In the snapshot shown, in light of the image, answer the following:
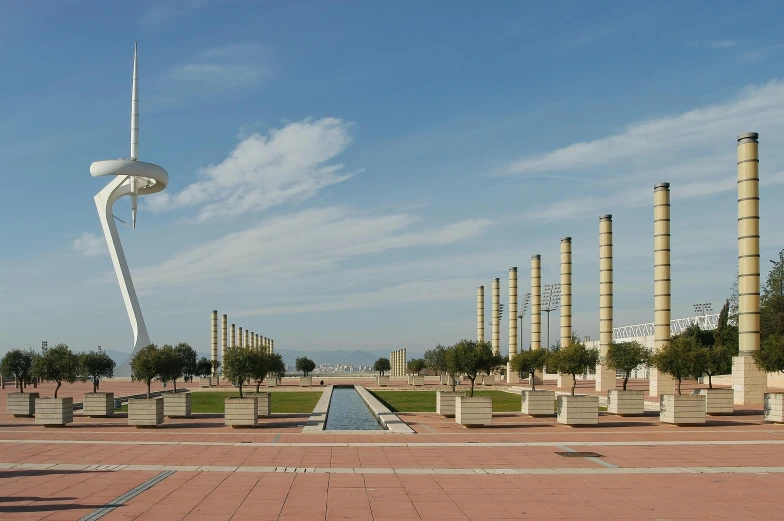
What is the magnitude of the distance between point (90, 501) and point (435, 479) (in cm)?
592

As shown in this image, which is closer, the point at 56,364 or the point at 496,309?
the point at 56,364

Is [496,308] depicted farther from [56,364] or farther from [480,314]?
[56,364]

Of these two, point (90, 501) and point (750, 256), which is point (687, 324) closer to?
point (750, 256)

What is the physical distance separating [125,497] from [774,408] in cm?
2057

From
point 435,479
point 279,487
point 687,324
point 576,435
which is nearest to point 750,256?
point 576,435

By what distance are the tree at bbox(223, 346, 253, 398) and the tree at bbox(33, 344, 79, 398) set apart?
5.37 meters

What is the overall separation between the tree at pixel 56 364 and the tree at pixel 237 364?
5.37m

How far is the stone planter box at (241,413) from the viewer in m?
22.1

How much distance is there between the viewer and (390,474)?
14.0 meters

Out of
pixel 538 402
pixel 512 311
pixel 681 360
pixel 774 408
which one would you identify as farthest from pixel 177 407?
pixel 512 311

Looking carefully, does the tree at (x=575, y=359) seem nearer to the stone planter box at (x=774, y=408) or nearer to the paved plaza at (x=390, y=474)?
the stone planter box at (x=774, y=408)

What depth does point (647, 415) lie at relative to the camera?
27.7m

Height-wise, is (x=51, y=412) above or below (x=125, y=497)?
below

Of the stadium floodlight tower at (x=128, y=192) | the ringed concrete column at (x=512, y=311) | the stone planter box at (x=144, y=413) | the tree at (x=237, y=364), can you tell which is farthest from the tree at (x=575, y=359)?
the stadium floodlight tower at (x=128, y=192)
